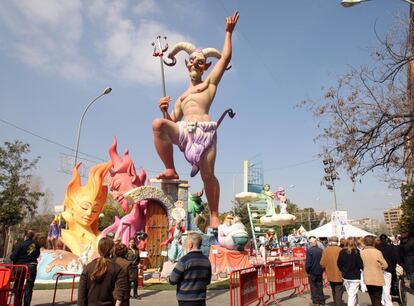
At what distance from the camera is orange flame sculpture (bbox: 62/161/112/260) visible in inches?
578

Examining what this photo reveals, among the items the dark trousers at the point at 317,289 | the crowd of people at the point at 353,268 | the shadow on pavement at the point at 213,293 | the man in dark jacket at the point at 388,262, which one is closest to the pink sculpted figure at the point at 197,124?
the shadow on pavement at the point at 213,293

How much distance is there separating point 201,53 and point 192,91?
4.93 ft

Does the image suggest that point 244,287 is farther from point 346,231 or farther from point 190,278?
point 346,231

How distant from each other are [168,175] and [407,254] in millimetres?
8320

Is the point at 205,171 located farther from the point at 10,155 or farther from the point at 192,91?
the point at 10,155

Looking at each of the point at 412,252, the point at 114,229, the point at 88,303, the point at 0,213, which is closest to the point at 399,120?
the point at 412,252

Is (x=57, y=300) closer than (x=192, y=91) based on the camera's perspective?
Yes

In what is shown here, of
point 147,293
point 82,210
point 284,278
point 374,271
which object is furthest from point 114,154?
point 374,271

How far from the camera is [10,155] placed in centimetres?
2831

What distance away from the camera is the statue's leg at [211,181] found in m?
14.0

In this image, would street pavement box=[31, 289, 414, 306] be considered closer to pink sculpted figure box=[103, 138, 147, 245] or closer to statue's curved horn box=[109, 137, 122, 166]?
pink sculpted figure box=[103, 138, 147, 245]

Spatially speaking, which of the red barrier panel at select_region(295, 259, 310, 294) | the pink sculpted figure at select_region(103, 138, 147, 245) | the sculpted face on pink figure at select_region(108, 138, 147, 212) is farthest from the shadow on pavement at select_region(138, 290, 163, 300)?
the sculpted face on pink figure at select_region(108, 138, 147, 212)

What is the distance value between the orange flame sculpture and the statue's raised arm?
240 inches

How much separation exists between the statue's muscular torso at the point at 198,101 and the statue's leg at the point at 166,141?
81cm
